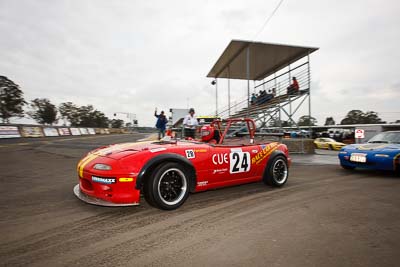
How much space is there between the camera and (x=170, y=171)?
3188 mm

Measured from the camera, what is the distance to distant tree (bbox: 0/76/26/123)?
48.9 meters

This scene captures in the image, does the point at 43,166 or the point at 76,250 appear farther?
the point at 43,166

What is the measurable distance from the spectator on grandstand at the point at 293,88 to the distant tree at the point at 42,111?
7283cm

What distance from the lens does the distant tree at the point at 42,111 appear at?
215 feet

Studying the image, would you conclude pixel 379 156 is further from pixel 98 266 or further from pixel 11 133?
pixel 11 133

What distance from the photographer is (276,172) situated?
4.57 m

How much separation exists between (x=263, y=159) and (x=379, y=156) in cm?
325

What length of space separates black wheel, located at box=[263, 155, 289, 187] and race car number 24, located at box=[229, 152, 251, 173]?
56 cm

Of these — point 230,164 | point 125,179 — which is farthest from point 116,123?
point 125,179

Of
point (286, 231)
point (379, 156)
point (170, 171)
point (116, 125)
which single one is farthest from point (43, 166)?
point (116, 125)

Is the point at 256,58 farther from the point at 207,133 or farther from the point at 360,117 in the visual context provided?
the point at 360,117

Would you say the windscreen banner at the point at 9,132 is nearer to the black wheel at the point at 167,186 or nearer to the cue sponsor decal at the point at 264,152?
the black wheel at the point at 167,186

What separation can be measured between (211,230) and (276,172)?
8.20 feet

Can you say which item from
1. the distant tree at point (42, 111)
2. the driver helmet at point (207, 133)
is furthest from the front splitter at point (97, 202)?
the distant tree at point (42, 111)
